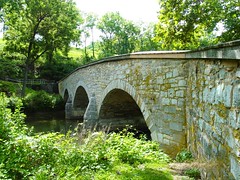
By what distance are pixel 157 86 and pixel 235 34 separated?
17.0ft

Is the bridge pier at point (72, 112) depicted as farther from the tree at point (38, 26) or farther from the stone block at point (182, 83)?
the stone block at point (182, 83)

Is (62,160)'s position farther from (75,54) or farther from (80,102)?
(75,54)

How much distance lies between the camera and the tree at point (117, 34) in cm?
4153

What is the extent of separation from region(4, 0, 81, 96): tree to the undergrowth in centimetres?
1663

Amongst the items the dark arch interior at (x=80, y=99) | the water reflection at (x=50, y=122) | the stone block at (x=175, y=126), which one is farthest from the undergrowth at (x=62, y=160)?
the dark arch interior at (x=80, y=99)

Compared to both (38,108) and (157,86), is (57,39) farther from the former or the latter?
(157,86)

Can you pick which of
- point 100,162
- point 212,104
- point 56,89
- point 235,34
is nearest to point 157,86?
point 100,162

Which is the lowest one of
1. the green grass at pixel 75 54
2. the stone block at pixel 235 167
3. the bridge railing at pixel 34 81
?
the stone block at pixel 235 167

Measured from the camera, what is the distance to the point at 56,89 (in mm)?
28625

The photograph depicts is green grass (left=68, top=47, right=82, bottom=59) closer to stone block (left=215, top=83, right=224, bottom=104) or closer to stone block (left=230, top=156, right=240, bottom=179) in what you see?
stone block (left=215, top=83, right=224, bottom=104)

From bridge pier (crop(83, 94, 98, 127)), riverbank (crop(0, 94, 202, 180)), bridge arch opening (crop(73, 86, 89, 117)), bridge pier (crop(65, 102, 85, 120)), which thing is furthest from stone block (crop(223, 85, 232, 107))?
bridge pier (crop(65, 102, 85, 120))

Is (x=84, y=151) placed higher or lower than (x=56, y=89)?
lower

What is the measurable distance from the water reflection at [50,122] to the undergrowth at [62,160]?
33.9 ft

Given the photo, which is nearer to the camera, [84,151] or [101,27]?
[84,151]
